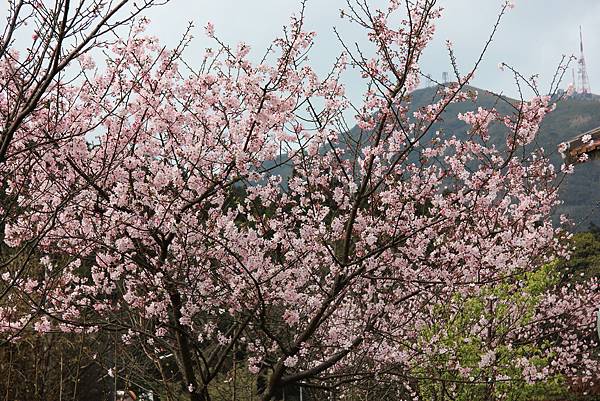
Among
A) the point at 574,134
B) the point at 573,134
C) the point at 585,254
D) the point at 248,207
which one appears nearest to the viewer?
the point at 248,207

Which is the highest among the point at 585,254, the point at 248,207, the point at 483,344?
the point at 585,254

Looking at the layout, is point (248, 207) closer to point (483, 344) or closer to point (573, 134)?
point (483, 344)

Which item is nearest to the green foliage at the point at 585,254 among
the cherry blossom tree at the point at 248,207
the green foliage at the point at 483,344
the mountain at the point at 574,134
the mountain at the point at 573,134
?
the mountain at the point at 573,134

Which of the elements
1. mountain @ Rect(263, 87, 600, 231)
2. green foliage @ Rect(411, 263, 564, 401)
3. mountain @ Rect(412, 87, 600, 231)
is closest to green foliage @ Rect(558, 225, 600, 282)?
mountain @ Rect(263, 87, 600, 231)

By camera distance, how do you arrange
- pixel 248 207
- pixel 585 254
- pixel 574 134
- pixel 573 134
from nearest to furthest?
1. pixel 248 207
2. pixel 585 254
3. pixel 573 134
4. pixel 574 134

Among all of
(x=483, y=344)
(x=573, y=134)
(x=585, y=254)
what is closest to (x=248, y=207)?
(x=483, y=344)

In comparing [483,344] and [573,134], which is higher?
[573,134]

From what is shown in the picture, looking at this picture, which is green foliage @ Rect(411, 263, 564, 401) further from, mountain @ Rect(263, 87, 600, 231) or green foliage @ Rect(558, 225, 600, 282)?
mountain @ Rect(263, 87, 600, 231)

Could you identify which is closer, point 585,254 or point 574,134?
point 585,254

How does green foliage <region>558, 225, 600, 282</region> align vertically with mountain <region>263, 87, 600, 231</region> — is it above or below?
below

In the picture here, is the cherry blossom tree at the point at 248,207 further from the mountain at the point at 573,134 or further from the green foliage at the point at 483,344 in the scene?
the mountain at the point at 573,134

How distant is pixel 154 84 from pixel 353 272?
2533mm

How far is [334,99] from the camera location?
552cm

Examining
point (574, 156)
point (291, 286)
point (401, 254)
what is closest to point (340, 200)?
point (401, 254)
